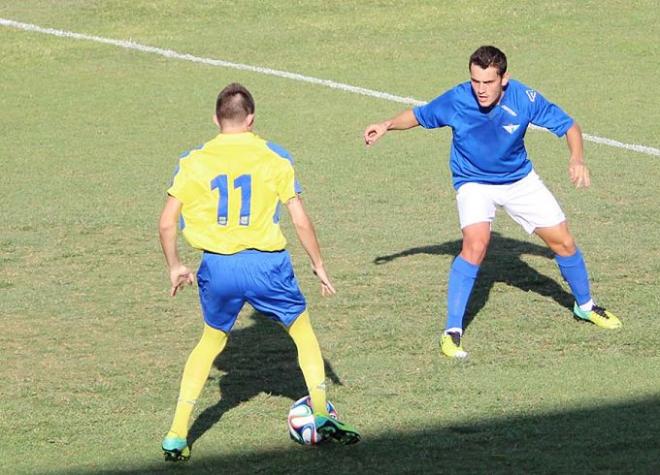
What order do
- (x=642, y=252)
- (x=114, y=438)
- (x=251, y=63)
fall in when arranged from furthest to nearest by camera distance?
(x=251, y=63) < (x=642, y=252) < (x=114, y=438)

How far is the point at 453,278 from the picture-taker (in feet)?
30.0

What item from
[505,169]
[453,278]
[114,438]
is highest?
[505,169]

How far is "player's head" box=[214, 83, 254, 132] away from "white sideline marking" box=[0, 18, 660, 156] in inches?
335

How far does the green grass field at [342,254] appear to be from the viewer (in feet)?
24.8

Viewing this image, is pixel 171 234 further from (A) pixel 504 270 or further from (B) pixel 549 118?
(A) pixel 504 270

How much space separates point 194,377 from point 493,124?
3043mm

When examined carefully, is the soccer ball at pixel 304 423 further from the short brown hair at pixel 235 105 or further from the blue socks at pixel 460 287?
the blue socks at pixel 460 287

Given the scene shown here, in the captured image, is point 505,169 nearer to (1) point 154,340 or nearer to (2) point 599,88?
(1) point 154,340

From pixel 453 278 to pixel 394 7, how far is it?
517 inches

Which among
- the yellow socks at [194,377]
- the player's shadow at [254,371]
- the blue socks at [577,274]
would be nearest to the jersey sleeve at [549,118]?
the blue socks at [577,274]

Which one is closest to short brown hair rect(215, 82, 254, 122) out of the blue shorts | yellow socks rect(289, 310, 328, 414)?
the blue shorts

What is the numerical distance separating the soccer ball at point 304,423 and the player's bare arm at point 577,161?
261 centimetres

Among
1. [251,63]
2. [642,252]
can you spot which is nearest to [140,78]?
[251,63]

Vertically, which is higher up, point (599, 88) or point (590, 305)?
point (599, 88)
